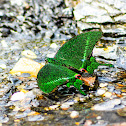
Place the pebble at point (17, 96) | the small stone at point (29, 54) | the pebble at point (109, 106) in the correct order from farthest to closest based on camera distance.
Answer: the small stone at point (29, 54), the pebble at point (17, 96), the pebble at point (109, 106)

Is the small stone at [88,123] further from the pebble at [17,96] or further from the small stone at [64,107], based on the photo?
the pebble at [17,96]

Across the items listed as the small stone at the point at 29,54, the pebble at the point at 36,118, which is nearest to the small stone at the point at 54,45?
the small stone at the point at 29,54

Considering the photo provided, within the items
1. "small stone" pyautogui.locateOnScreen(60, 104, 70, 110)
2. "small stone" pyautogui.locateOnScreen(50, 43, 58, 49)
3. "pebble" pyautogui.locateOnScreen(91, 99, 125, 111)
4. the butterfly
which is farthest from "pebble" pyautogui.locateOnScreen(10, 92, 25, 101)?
→ "small stone" pyautogui.locateOnScreen(50, 43, 58, 49)

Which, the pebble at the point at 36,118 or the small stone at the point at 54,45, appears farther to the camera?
the small stone at the point at 54,45

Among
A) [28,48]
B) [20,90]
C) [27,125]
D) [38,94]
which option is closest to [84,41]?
[38,94]

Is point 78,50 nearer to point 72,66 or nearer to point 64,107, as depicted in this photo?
point 72,66

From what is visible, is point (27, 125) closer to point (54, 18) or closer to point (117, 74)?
point (117, 74)

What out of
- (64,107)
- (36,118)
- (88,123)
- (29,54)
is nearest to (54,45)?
(29,54)

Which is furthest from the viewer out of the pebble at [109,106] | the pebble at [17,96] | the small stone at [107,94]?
the pebble at [17,96]
